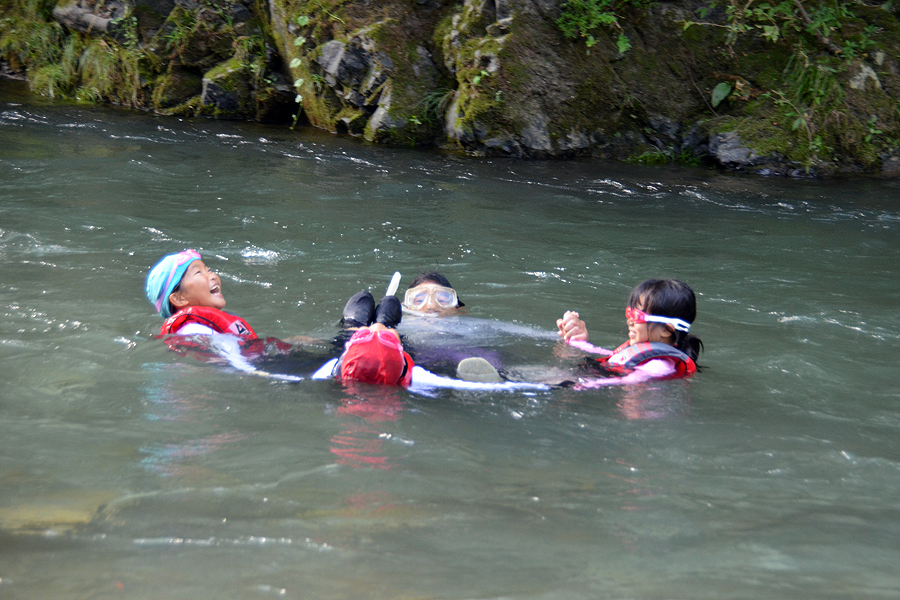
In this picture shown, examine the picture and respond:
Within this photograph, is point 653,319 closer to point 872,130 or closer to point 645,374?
point 645,374

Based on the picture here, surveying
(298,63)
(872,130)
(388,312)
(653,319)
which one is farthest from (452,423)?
(298,63)

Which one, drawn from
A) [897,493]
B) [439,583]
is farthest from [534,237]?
[439,583]

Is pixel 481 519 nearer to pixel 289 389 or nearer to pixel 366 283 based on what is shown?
pixel 289 389

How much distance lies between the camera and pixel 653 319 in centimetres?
439

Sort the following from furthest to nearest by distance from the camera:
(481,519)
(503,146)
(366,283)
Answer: (503,146)
(366,283)
(481,519)

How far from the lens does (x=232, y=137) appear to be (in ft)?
41.4

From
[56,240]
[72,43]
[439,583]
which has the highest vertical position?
[72,43]

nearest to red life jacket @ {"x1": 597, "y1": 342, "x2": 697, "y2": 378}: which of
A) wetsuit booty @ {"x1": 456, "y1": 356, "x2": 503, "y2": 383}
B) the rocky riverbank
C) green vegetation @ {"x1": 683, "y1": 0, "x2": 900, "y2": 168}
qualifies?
wetsuit booty @ {"x1": 456, "y1": 356, "x2": 503, "y2": 383}

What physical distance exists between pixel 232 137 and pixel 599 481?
11.1 m

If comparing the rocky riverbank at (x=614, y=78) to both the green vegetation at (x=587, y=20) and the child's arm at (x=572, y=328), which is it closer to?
the green vegetation at (x=587, y=20)

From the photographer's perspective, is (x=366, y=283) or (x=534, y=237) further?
(x=534, y=237)

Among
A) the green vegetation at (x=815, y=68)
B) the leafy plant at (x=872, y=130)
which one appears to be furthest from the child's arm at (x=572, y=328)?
the leafy plant at (x=872, y=130)

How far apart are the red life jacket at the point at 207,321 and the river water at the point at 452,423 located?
0.70ft

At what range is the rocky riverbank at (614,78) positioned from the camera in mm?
11664
